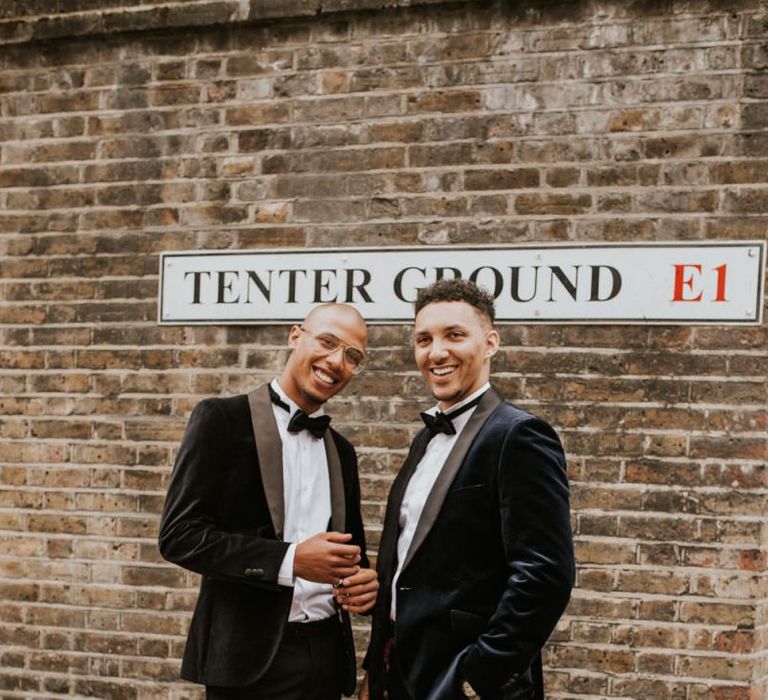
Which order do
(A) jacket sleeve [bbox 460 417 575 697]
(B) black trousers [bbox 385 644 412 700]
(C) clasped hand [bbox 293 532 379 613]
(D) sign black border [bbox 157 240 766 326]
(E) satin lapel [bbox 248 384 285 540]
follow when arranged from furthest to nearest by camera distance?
(D) sign black border [bbox 157 240 766 326] < (E) satin lapel [bbox 248 384 285 540] < (C) clasped hand [bbox 293 532 379 613] < (B) black trousers [bbox 385 644 412 700] < (A) jacket sleeve [bbox 460 417 575 697]

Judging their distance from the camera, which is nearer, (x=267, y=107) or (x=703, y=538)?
(x=703, y=538)

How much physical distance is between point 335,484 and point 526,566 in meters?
0.88

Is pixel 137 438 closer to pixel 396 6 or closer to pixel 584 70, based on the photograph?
pixel 396 6

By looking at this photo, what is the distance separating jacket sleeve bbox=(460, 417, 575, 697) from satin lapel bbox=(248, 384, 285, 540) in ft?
2.47

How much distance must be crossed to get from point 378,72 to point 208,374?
1.50 metres

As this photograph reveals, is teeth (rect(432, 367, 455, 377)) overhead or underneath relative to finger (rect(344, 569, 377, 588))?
overhead

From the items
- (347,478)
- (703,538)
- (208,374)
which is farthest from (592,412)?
(208,374)

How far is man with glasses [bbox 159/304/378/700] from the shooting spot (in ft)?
10.00

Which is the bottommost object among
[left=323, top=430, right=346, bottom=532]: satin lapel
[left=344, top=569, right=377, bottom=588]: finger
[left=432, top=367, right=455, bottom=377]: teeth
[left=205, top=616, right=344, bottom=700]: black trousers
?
[left=205, top=616, right=344, bottom=700]: black trousers

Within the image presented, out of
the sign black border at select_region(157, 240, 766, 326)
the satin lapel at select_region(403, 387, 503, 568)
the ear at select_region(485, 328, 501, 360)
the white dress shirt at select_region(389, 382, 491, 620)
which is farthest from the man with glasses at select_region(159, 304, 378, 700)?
the sign black border at select_region(157, 240, 766, 326)

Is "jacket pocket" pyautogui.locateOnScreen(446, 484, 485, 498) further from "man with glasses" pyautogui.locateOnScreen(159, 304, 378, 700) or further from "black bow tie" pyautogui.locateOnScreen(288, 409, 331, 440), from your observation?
"black bow tie" pyautogui.locateOnScreen(288, 409, 331, 440)

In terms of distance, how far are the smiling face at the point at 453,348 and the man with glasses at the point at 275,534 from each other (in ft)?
1.27

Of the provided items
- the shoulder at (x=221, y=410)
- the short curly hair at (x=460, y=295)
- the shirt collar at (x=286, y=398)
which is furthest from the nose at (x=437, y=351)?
the shoulder at (x=221, y=410)

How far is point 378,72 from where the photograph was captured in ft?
14.5
